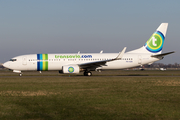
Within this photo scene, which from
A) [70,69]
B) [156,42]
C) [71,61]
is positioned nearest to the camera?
[70,69]

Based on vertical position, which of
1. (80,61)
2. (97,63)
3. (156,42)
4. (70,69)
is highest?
(156,42)

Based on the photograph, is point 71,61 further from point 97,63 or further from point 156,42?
point 156,42

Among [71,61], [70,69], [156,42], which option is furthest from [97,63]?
[156,42]

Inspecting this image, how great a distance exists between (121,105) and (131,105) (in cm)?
45

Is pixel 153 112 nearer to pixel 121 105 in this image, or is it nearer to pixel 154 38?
pixel 121 105

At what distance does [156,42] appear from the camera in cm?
3603

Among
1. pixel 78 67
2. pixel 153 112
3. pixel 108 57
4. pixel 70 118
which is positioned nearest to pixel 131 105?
pixel 153 112

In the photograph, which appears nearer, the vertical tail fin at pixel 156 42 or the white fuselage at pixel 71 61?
the white fuselage at pixel 71 61

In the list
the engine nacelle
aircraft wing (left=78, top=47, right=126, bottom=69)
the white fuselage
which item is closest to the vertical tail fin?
the white fuselage

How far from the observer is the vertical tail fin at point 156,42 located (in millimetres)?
36000

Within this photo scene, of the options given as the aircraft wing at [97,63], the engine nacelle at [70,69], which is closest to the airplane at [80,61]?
the aircraft wing at [97,63]

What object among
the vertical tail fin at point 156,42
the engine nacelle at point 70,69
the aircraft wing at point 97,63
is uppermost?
the vertical tail fin at point 156,42

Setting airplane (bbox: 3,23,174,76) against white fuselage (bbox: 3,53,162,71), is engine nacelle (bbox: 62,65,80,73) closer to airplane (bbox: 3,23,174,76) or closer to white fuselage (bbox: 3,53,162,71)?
airplane (bbox: 3,23,174,76)

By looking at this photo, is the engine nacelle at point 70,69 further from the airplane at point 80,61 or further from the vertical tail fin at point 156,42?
the vertical tail fin at point 156,42
